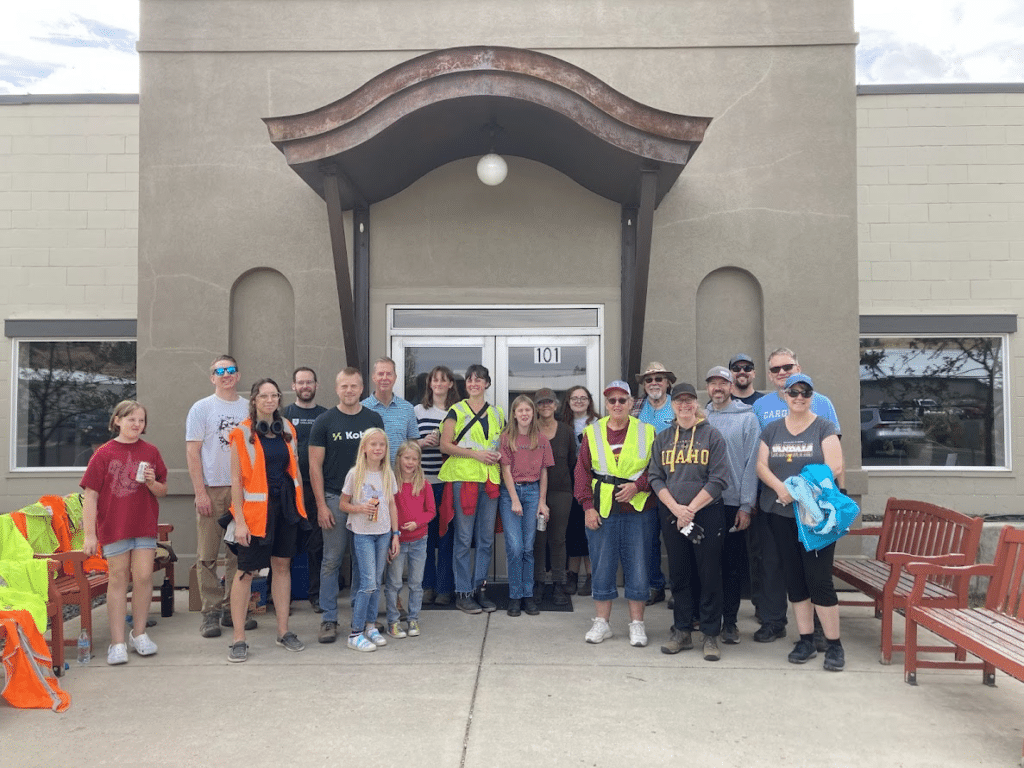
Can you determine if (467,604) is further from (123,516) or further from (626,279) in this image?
(626,279)

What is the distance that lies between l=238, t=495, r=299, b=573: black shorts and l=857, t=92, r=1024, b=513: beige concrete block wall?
7.77 meters

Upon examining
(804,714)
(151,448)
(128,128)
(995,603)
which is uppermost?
(128,128)

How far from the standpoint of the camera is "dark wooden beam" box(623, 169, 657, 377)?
6312mm

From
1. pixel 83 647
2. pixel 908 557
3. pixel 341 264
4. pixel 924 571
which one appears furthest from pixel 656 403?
pixel 83 647

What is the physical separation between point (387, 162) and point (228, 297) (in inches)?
81.2

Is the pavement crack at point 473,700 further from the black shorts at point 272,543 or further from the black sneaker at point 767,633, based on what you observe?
the black sneaker at point 767,633

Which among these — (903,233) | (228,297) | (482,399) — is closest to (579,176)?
(482,399)

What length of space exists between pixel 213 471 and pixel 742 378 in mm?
4061

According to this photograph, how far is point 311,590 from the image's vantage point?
6625mm

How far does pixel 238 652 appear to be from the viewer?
204 inches

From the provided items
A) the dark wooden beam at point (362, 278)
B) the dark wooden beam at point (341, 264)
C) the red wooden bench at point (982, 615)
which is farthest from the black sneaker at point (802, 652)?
the dark wooden beam at point (362, 278)

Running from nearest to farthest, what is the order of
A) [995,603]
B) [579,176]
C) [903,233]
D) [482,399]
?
1. [995,603]
2. [482,399]
3. [579,176]
4. [903,233]

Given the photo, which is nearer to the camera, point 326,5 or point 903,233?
point 326,5

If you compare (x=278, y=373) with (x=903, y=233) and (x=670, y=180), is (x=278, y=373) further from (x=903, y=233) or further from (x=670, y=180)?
(x=903, y=233)
